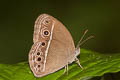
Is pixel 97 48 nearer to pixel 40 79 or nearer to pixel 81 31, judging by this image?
pixel 81 31

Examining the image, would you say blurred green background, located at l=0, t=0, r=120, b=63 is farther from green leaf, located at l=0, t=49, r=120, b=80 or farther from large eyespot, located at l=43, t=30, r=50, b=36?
large eyespot, located at l=43, t=30, r=50, b=36

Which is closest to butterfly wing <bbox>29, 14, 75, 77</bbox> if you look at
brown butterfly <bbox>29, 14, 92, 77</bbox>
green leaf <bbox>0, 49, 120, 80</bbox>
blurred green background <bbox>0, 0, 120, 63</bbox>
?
brown butterfly <bbox>29, 14, 92, 77</bbox>

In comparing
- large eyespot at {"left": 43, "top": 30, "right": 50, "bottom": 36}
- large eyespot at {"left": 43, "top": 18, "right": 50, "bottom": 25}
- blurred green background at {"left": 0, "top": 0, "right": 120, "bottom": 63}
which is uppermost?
large eyespot at {"left": 43, "top": 18, "right": 50, "bottom": 25}

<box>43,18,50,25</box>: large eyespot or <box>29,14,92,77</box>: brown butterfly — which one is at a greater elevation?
<box>43,18,50,25</box>: large eyespot

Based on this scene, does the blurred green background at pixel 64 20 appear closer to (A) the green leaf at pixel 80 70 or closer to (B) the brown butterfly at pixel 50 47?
(A) the green leaf at pixel 80 70

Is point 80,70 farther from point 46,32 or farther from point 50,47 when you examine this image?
point 46,32

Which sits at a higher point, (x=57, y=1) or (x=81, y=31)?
(x=57, y=1)

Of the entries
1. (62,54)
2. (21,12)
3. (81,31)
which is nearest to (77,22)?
(81,31)

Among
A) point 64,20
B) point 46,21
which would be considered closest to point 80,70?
point 46,21
